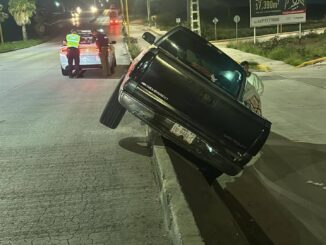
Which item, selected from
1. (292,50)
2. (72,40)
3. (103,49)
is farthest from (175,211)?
(292,50)

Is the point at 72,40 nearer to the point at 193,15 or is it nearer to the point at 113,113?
the point at 113,113

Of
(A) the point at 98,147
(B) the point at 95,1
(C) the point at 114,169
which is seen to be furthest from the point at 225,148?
(B) the point at 95,1

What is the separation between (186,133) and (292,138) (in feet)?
11.1

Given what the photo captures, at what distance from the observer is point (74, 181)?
6.50m

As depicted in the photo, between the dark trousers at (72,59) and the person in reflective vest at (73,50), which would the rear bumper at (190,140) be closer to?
the person in reflective vest at (73,50)

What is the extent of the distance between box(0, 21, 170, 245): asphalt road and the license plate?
27.6 inches

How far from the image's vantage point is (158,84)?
620cm

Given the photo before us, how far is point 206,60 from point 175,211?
10.6ft

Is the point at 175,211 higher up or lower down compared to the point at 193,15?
higher up

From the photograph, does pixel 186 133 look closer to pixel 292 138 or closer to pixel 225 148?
pixel 225 148

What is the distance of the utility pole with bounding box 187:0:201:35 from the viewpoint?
2732 cm

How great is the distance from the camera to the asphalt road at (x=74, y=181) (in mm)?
4926

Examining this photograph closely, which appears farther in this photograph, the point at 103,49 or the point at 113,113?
the point at 103,49

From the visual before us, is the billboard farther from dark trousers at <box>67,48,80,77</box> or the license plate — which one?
the license plate
